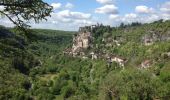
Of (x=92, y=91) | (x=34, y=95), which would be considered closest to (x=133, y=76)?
(x=92, y=91)

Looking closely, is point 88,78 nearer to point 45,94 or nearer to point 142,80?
point 45,94

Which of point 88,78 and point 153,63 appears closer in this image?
point 153,63

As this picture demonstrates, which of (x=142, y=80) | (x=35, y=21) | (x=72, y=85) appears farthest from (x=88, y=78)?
(x=35, y=21)

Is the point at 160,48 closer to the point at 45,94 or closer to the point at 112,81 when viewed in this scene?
the point at 45,94

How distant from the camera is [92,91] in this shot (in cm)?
14238

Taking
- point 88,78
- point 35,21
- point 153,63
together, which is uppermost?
point 35,21

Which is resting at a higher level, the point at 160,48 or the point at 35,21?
the point at 35,21

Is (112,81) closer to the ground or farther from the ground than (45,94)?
farther from the ground

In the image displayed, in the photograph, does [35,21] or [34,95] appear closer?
[35,21]

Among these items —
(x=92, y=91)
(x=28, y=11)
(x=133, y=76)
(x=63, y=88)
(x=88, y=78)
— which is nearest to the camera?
(x=28, y=11)

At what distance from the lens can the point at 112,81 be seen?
88.2 metres

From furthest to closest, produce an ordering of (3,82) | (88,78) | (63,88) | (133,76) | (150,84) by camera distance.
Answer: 1. (88,78)
2. (63,88)
3. (3,82)
4. (133,76)
5. (150,84)

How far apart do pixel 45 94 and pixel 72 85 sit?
17.2 meters

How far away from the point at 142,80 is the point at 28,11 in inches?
2624
